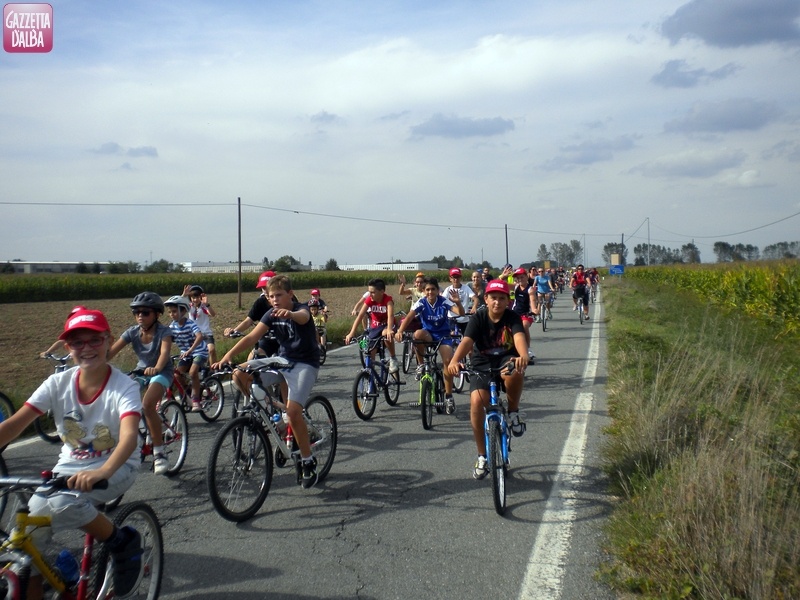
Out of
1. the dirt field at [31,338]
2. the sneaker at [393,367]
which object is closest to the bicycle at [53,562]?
the sneaker at [393,367]

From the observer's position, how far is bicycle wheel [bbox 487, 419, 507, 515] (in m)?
5.42

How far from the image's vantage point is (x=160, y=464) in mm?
6602

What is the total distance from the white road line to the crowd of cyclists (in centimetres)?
69

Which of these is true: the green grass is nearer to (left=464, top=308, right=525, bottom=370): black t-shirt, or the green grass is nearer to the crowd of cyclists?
the crowd of cyclists

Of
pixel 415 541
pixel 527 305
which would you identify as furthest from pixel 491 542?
pixel 527 305

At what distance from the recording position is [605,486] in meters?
6.13

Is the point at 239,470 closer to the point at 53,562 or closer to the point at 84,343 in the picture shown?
the point at 53,562

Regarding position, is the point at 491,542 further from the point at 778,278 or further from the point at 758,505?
the point at 778,278

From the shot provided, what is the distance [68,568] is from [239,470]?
82.7 inches

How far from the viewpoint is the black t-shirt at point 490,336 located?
625 cm

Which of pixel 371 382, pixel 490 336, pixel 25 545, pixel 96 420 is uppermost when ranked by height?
pixel 490 336

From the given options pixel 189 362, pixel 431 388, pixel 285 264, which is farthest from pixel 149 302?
pixel 285 264

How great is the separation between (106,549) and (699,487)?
371 cm

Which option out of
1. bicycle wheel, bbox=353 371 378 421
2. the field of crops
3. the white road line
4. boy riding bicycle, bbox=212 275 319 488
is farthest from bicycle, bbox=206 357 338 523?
the field of crops
